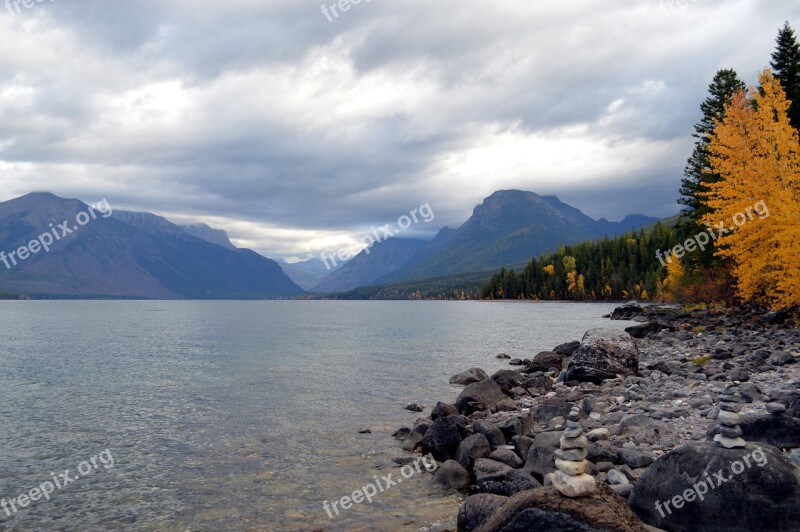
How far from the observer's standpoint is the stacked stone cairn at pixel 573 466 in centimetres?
735

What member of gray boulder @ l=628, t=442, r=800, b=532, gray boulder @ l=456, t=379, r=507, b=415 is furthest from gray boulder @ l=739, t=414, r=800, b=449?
gray boulder @ l=456, t=379, r=507, b=415

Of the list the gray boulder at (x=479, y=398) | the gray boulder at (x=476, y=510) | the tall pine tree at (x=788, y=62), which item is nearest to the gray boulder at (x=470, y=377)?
the gray boulder at (x=479, y=398)

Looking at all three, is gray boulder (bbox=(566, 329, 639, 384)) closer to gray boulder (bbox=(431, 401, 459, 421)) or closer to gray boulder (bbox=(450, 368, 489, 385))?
gray boulder (bbox=(450, 368, 489, 385))

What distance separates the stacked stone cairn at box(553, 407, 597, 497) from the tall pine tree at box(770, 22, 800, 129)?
55.2 meters

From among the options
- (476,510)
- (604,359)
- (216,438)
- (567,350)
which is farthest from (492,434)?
(567,350)

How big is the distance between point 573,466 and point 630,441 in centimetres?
951

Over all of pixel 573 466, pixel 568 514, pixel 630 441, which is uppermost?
pixel 573 466

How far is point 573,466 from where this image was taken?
7477 mm

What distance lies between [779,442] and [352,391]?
23156mm

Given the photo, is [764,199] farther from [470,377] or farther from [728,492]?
[728,492]

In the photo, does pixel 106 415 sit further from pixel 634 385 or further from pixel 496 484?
pixel 634 385

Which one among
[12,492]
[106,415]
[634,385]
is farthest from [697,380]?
[106,415]

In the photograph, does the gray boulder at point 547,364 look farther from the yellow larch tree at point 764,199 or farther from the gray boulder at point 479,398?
the yellow larch tree at point 764,199

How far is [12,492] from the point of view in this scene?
1542 centimetres
